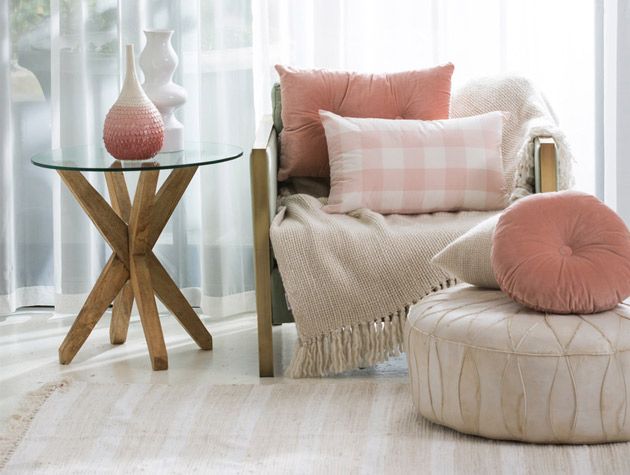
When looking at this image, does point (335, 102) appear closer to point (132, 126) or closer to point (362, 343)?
point (132, 126)

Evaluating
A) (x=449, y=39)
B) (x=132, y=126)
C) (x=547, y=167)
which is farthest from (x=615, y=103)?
(x=132, y=126)

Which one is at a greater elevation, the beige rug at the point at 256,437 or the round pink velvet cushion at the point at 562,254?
the round pink velvet cushion at the point at 562,254

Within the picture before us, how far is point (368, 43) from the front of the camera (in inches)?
135

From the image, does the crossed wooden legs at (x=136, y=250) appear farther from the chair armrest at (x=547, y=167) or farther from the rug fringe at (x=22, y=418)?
the chair armrest at (x=547, y=167)

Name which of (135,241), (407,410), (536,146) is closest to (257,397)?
(407,410)

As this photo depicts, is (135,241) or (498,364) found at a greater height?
(135,241)

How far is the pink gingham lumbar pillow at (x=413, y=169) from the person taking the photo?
9.77ft

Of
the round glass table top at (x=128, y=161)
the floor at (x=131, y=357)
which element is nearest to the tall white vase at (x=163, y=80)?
the round glass table top at (x=128, y=161)

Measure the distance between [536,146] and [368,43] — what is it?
784mm

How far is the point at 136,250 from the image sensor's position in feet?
9.71

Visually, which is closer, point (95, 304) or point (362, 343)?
point (362, 343)

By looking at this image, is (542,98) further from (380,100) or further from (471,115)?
(380,100)

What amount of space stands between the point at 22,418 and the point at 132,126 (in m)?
0.80

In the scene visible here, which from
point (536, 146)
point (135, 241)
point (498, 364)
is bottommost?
point (498, 364)
